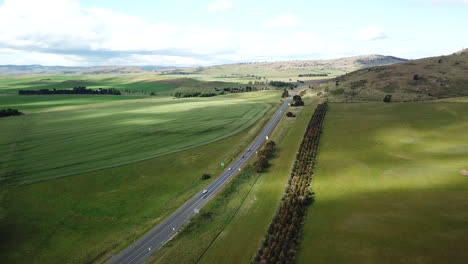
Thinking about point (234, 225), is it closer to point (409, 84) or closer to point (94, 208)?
point (94, 208)

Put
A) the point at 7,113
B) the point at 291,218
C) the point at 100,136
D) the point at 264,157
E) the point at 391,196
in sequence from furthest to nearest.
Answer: the point at 7,113
the point at 100,136
the point at 264,157
the point at 391,196
the point at 291,218

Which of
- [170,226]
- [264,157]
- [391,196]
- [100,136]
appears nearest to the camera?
[170,226]

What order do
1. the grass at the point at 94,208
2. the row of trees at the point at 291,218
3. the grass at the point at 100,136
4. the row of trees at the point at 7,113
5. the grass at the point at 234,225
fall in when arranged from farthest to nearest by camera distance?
the row of trees at the point at 7,113 → the grass at the point at 100,136 → the grass at the point at 94,208 → the grass at the point at 234,225 → the row of trees at the point at 291,218

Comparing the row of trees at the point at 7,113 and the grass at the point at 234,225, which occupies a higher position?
the row of trees at the point at 7,113

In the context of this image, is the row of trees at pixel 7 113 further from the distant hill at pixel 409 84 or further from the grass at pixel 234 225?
the distant hill at pixel 409 84

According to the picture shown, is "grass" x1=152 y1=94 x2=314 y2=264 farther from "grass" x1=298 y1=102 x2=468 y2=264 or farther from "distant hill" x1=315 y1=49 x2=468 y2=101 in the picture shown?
"distant hill" x1=315 y1=49 x2=468 y2=101

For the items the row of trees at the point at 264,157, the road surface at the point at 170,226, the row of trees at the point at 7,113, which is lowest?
the road surface at the point at 170,226

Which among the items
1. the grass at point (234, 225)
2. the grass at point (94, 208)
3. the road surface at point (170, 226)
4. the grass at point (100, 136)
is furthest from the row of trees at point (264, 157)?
the grass at point (100, 136)

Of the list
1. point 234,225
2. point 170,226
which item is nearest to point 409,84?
point 234,225
